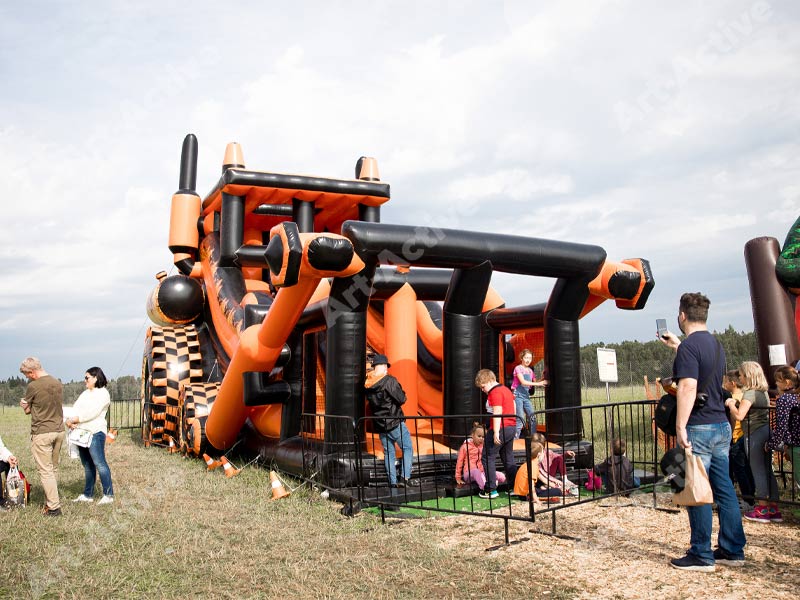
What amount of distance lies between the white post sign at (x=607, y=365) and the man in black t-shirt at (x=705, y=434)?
10173mm

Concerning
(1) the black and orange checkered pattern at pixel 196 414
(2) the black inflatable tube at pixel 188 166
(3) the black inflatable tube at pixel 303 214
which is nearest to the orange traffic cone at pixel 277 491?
(1) the black and orange checkered pattern at pixel 196 414

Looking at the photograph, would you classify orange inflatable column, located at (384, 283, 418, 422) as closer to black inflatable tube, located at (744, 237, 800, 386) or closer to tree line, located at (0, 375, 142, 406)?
black inflatable tube, located at (744, 237, 800, 386)

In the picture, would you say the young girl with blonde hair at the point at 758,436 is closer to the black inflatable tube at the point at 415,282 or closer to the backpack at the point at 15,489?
the black inflatable tube at the point at 415,282

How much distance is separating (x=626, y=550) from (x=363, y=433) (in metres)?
2.87

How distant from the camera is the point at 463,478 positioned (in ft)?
22.4

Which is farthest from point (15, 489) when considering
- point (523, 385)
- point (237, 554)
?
point (523, 385)

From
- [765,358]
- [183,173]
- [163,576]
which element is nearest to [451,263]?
[163,576]

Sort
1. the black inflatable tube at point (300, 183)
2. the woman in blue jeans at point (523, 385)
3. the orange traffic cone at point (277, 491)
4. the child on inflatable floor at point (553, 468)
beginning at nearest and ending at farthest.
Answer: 1. the child on inflatable floor at point (553, 468)
2. the orange traffic cone at point (277, 491)
3. the woman in blue jeans at point (523, 385)
4. the black inflatable tube at point (300, 183)

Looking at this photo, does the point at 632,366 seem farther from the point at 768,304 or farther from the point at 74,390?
the point at 74,390

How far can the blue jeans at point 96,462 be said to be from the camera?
665 centimetres

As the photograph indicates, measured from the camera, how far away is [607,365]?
48.1 feet

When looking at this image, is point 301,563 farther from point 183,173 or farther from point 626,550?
point 183,173

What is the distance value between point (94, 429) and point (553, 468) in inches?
184

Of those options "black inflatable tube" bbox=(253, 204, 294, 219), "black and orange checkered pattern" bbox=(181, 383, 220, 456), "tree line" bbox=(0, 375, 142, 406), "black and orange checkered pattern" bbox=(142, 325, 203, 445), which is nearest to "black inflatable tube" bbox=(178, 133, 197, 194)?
"black inflatable tube" bbox=(253, 204, 294, 219)
